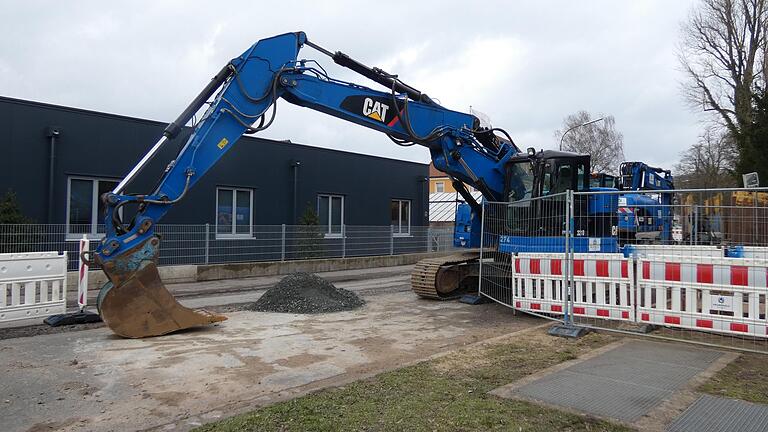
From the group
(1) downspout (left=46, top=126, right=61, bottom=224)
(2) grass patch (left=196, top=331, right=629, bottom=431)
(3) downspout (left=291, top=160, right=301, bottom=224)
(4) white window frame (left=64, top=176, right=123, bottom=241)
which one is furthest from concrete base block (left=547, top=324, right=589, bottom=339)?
(3) downspout (left=291, top=160, right=301, bottom=224)

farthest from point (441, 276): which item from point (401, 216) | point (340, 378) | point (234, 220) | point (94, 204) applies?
point (401, 216)

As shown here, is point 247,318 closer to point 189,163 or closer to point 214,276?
point 189,163

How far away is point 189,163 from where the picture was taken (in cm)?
841

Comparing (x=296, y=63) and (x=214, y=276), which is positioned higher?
(x=296, y=63)

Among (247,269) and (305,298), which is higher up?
(247,269)

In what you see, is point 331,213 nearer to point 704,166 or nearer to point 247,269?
point 247,269

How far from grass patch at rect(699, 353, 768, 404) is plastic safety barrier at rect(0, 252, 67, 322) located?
29.7ft

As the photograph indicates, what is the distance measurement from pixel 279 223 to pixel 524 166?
36.3 ft

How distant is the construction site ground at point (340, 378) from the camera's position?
4.41 metres

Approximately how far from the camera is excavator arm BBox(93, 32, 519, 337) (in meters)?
7.61

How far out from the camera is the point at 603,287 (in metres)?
7.71

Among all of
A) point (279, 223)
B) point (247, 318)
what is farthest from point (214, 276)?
point (247, 318)

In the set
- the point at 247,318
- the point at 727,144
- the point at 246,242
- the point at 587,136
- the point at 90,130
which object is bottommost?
the point at 247,318

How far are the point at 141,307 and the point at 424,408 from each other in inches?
194
